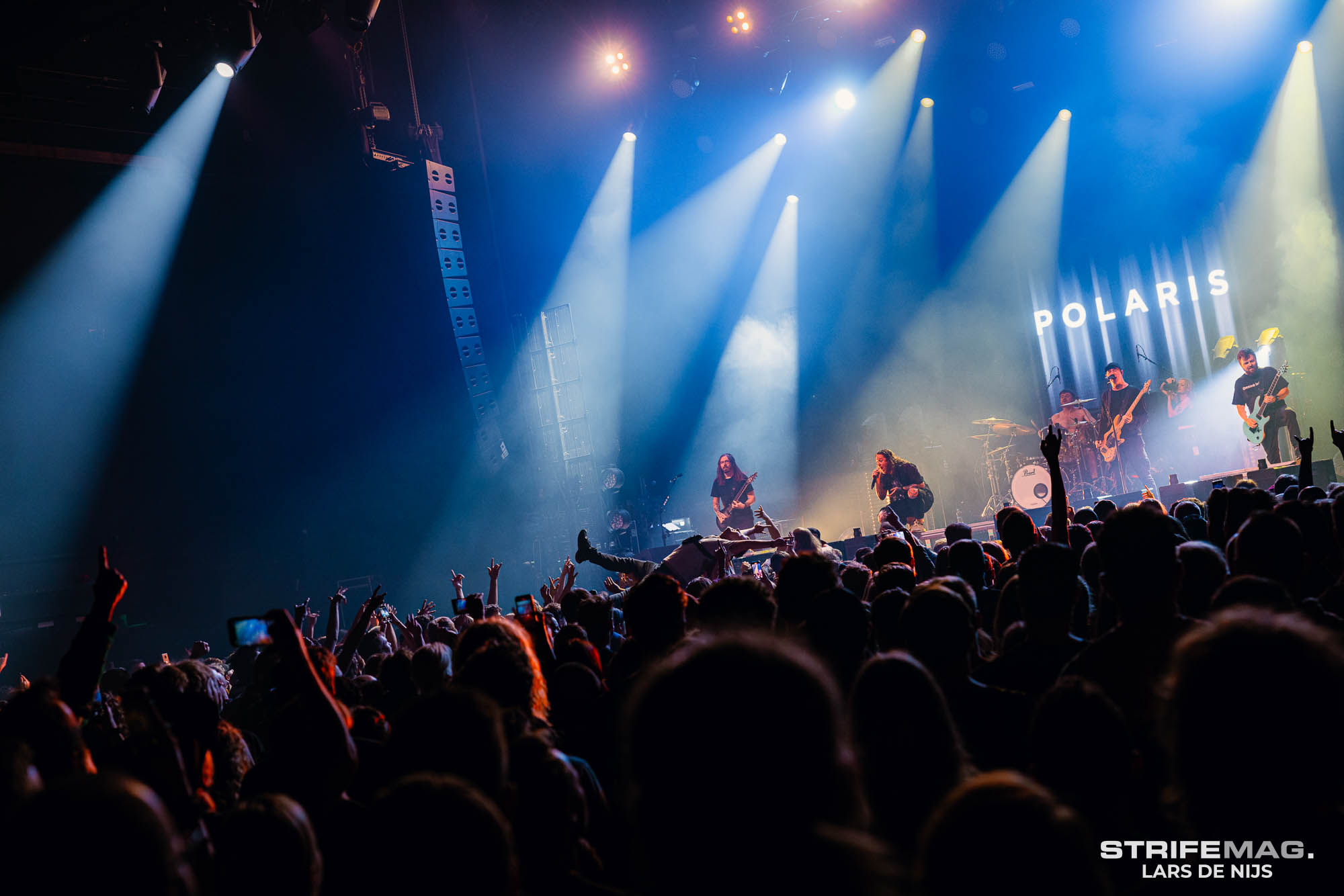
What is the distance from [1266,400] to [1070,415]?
2862 mm

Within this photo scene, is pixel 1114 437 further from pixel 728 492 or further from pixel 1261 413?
pixel 728 492

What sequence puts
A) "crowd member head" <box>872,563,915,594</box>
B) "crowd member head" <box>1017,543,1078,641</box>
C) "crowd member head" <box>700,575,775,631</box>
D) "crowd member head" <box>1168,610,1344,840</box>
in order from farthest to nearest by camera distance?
"crowd member head" <box>872,563,915,594</box> < "crowd member head" <box>700,575,775,631</box> < "crowd member head" <box>1017,543,1078,641</box> < "crowd member head" <box>1168,610,1344,840</box>

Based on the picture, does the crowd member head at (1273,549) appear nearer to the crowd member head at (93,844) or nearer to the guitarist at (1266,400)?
the crowd member head at (93,844)

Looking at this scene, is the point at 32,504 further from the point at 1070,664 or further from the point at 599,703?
the point at 1070,664

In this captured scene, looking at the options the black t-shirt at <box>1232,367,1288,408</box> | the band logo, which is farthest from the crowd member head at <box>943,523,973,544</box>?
the band logo

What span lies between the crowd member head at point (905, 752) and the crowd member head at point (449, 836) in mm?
674

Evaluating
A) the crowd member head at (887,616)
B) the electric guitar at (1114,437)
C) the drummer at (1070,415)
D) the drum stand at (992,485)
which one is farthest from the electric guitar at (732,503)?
the crowd member head at (887,616)

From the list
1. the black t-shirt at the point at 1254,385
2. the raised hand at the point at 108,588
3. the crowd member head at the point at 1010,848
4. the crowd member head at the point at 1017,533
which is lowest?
the crowd member head at the point at 1010,848

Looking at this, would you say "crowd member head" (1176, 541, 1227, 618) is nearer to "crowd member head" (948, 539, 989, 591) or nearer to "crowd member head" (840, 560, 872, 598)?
"crowd member head" (948, 539, 989, 591)

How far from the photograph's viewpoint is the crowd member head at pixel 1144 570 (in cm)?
238

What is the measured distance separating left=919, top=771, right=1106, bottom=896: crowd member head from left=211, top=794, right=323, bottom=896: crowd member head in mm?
972

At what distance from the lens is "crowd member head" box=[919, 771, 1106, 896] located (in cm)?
89

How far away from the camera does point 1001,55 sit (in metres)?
15.2

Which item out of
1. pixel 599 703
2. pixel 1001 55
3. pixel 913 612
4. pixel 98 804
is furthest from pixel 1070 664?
pixel 1001 55
